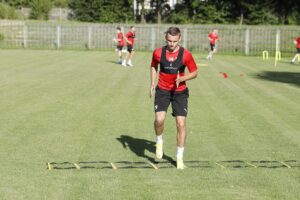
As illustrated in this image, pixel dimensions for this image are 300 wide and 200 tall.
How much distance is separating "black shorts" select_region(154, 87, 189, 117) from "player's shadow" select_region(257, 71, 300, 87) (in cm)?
1455

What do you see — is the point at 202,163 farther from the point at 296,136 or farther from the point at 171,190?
the point at 296,136

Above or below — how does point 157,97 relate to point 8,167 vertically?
above

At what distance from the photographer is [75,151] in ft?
33.6

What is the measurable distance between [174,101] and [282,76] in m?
18.9

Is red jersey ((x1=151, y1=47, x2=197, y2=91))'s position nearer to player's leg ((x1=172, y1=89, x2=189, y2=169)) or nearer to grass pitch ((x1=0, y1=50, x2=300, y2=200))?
player's leg ((x1=172, y1=89, x2=189, y2=169))

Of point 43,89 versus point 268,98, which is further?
point 43,89

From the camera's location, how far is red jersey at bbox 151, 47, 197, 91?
905 cm

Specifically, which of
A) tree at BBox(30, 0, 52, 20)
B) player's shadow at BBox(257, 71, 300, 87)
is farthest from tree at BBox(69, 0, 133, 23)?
player's shadow at BBox(257, 71, 300, 87)

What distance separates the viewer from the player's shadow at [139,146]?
390 inches

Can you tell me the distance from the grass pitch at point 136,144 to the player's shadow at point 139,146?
0.06 ft

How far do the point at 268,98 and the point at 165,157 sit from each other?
361 inches

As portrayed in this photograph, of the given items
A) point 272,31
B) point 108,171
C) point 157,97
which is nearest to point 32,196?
point 108,171

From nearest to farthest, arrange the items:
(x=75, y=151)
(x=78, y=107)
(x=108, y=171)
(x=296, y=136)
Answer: (x=108, y=171), (x=75, y=151), (x=296, y=136), (x=78, y=107)

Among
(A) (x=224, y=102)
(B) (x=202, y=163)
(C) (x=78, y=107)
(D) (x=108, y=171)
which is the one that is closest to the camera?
(D) (x=108, y=171)
